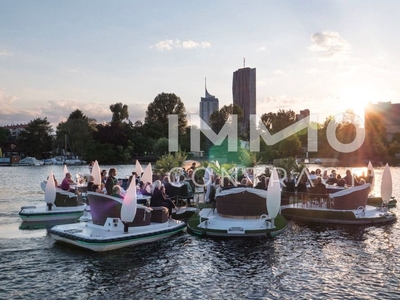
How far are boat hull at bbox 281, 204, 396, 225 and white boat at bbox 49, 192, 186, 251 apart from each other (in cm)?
747

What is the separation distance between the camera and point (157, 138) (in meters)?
107

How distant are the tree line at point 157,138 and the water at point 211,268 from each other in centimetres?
5532

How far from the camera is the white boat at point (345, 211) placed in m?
19.8

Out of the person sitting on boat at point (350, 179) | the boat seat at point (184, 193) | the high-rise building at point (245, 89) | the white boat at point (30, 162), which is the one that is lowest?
the boat seat at point (184, 193)

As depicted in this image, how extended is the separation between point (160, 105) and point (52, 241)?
10183 centimetres

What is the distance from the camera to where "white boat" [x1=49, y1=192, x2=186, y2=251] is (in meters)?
14.4

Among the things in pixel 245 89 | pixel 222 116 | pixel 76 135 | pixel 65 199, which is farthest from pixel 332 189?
pixel 245 89

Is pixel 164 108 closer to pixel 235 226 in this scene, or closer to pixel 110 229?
pixel 235 226

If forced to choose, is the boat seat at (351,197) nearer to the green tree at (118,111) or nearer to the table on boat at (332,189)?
the table on boat at (332,189)

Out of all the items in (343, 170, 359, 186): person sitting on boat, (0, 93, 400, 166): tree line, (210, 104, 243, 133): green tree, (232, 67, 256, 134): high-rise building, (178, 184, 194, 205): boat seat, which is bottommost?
(178, 184, 194, 205): boat seat

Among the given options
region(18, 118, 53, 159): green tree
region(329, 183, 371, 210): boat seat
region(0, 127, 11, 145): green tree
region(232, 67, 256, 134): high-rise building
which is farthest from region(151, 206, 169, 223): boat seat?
region(232, 67, 256, 134): high-rise building

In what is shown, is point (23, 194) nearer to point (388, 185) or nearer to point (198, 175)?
point (198, 175)

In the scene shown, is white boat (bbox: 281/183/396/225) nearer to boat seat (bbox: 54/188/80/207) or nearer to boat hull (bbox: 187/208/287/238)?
boat hull (bbox: 187/208/287/238)

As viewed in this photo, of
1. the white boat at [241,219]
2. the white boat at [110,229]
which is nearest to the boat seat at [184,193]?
the white boat at [241,219]
